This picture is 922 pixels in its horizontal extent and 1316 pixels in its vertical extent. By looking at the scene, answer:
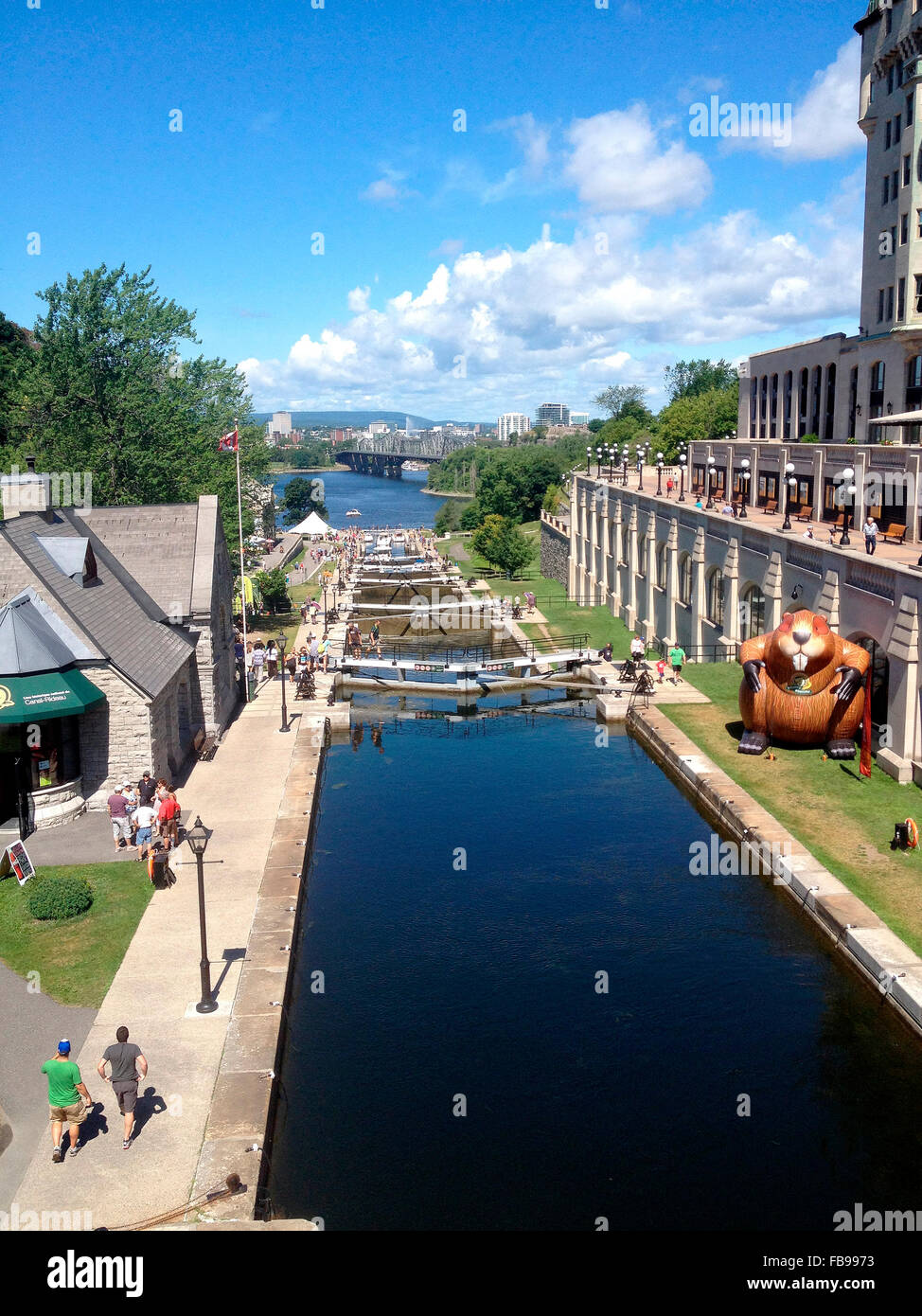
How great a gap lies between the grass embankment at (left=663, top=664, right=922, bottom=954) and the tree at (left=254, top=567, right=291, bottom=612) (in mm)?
30655

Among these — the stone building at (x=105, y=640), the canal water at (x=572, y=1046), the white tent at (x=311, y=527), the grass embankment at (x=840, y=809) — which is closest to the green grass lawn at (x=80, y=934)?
the canal water at (x=572, y=1046)

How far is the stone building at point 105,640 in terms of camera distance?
2384 centimetres

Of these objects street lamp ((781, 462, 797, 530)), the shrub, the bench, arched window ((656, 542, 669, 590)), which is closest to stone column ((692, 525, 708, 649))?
street lamp ((781, 462, 797, 530))

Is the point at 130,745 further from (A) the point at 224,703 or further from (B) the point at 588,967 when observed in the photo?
(B) the point at 588,967

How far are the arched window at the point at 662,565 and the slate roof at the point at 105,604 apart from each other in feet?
84.2

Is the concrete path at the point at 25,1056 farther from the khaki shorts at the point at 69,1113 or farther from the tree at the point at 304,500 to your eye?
the tree at the point at 304,500

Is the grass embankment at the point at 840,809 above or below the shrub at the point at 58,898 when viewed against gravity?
above

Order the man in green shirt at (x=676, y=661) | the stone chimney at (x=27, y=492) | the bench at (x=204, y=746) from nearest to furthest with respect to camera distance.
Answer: the stone chimney at (x=27, y=492), the bench at (x=204, y=746), the man in green shirt at (x=676, y=661)

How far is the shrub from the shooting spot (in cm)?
1936

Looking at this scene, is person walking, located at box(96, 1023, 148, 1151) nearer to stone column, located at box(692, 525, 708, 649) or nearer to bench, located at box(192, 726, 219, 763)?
bench, located at box(192, 726, 219, 763)

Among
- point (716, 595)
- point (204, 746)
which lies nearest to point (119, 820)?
point (204, 746)

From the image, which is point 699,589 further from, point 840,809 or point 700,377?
point 700,377
